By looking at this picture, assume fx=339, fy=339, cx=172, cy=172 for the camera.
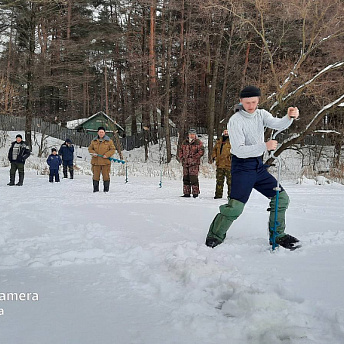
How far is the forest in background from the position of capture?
14938 mm

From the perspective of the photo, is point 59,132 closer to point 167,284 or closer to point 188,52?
point 188,52

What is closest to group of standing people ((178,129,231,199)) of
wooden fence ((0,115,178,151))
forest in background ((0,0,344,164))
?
forest in background ((0,0,344,164))

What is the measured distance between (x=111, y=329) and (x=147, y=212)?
12.6 feet

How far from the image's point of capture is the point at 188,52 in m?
21.6

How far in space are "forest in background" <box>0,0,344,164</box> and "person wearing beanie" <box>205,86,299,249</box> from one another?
10.6 metres

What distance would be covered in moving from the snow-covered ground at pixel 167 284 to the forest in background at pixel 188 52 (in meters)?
10.2

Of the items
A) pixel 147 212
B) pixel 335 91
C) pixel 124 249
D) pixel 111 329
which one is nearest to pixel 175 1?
pixel 335 91

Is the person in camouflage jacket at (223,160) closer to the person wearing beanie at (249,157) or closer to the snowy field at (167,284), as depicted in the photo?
the snowy field at (167,284)

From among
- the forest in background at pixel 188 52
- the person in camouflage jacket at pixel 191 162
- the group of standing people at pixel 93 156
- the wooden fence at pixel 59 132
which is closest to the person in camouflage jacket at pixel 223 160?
the person in camouflage jacket at pixel 191 162

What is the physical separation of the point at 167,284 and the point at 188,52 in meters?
20.8

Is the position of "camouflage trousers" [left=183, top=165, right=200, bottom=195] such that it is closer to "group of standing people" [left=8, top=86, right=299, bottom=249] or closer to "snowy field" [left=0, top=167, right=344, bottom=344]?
"snowy field" [left=0, top=167, right=344, bottom=344]

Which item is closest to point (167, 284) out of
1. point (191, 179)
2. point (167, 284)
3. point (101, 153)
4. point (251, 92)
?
point (167, 284)

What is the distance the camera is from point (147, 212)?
229 inches

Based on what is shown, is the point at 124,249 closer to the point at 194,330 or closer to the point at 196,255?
the point at 196,255
